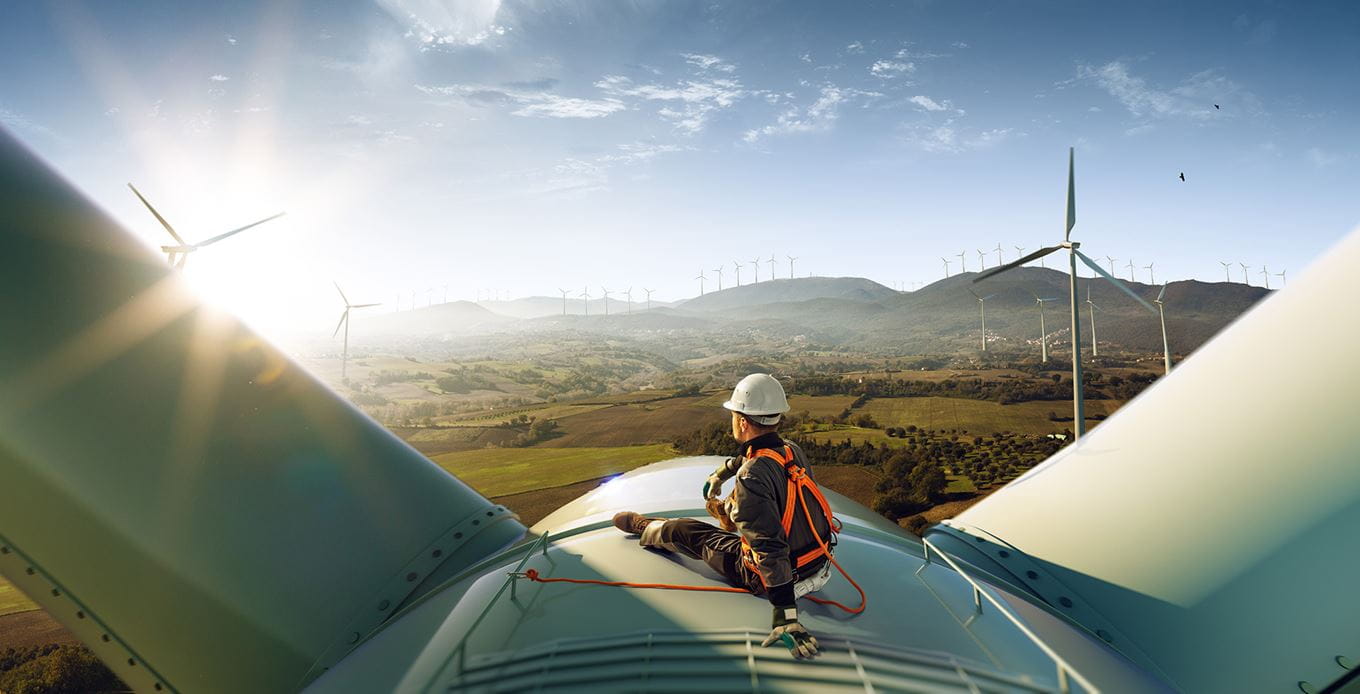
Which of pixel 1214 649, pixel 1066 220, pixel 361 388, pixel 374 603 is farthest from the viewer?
pixel 361 388

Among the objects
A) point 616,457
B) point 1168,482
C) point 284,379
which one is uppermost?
point 284,379

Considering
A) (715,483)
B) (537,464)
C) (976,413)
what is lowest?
(537,464)

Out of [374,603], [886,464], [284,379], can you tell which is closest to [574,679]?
[374,603]

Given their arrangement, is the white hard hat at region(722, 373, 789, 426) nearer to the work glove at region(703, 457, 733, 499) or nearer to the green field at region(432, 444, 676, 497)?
the work glove at region(703, 457, 733, 499)

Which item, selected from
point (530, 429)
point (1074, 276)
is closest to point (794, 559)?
point (1074, 276)

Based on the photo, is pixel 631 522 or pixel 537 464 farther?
pixel 537 464

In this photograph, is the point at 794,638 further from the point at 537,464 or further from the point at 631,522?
the point at 537,464

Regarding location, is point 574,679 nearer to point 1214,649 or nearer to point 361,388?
point 1214,649
